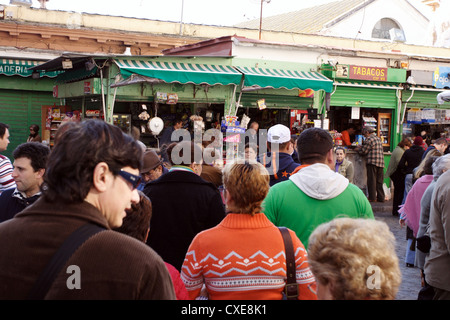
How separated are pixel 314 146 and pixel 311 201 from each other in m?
0.49

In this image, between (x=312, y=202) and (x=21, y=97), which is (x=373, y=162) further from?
(x=312, y=202)

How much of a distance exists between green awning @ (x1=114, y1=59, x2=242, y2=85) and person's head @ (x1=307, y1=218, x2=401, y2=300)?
952cm

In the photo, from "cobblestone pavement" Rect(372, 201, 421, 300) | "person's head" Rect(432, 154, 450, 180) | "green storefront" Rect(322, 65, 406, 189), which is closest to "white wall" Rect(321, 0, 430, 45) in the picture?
"green storefront" Rect(322, 65, 406, 189)

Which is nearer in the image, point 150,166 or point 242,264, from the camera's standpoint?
point 242,264

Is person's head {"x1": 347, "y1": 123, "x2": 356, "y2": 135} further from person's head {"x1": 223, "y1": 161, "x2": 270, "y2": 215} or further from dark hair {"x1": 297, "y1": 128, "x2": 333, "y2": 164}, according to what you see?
person's head {"x1": 223, "y1": 161, "x2": 270, "y2": 215}

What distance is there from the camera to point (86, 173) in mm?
1883

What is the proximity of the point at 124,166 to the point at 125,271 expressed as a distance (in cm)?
42

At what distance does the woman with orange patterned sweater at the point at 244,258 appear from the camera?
310 cm

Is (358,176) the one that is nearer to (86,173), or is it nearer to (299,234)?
(299,234)


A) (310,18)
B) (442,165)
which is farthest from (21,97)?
(310,18)

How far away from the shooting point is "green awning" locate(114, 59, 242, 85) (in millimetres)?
11336

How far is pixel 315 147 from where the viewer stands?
421cm

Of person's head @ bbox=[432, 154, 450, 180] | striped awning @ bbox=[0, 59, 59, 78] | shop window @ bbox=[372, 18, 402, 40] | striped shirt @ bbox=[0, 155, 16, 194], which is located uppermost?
shop window @ bbox=[372, 18, 402, 40]

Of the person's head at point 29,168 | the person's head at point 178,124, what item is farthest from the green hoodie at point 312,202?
the person's head at point 178,124
